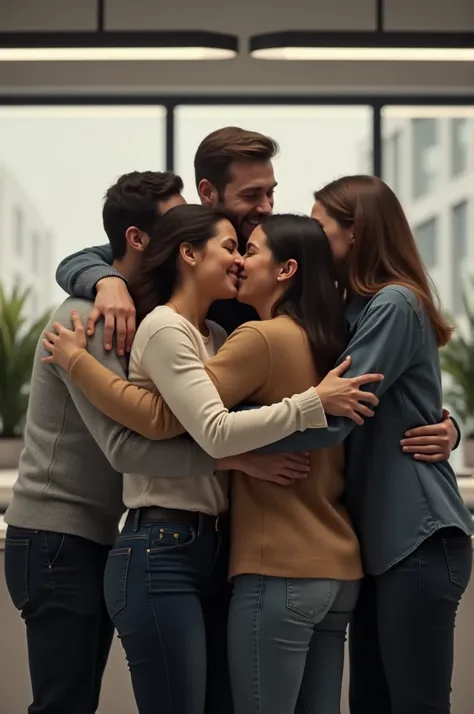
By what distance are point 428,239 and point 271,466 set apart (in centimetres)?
402

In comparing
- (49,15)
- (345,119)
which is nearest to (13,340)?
(49,15)

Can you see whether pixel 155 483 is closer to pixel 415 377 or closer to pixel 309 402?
pixel 309 402

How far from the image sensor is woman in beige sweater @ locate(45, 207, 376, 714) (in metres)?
1.93

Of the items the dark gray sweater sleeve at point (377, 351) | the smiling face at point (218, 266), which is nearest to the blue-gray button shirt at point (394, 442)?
the dark gray sweater sleeve at point (377, 351)

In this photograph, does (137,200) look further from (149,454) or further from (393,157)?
(393,157)

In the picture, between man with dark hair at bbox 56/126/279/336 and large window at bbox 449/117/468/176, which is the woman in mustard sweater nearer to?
man with dark hair at bbox 56/126/279/336

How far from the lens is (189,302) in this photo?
2.07 m

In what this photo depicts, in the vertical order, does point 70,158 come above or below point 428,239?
above

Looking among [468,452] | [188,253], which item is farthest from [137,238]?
[468,452]

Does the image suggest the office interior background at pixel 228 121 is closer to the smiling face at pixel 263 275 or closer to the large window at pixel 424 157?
the large window at pixel 424 157

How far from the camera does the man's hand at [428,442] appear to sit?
2.09 m

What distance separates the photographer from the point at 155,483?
6.56 feet

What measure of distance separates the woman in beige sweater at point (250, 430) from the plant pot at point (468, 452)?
2.47 m

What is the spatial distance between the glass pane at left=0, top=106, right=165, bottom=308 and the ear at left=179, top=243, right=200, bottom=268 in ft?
12.1
